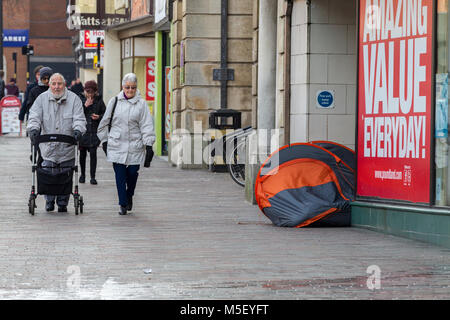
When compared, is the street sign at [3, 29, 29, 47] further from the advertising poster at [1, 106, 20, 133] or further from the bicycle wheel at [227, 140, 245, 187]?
the bicycle wheel at [227, 140, 245, 187]

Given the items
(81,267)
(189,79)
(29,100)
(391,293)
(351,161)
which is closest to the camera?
(391,293)

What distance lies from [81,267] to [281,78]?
5.78 metres

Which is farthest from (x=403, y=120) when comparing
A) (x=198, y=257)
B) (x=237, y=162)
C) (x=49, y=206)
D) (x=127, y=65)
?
(x=127, y=65)

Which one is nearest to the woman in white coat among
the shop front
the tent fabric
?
the tent fabric

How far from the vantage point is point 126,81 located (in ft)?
41.4

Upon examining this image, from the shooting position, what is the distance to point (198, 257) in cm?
871

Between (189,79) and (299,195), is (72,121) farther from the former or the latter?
(189,79)

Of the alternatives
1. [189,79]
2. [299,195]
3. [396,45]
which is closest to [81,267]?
[299,195]

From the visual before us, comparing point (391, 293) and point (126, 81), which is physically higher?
point (126, 81)

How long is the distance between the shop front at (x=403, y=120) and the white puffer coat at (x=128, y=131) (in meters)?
2.69

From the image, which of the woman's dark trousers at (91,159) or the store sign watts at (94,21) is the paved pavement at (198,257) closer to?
the woman's dark trousers at (91,159)

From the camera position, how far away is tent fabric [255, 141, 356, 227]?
11102mm

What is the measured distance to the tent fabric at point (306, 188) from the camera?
11.1m

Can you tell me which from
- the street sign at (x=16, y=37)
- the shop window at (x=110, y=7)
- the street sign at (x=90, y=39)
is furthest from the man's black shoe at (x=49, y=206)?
the street sign at (x=16, y=37)
